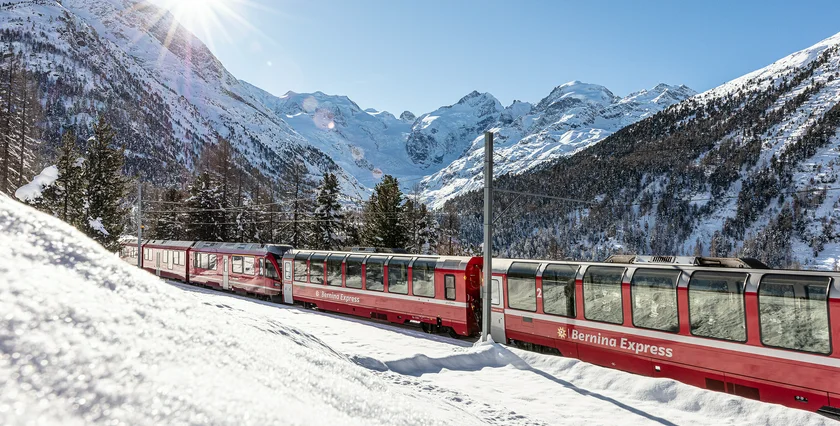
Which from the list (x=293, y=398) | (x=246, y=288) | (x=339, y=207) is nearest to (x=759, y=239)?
(x=339, y=207)

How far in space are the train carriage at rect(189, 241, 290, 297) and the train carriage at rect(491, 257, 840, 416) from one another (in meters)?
15.8

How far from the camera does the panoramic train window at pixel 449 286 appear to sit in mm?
17453

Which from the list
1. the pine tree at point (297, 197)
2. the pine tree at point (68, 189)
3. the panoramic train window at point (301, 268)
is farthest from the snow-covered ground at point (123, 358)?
the pine tree at point (297, 197)

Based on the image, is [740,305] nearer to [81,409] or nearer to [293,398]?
[293,398]

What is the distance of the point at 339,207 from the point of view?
43.0 meters

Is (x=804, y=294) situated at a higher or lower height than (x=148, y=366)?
lower

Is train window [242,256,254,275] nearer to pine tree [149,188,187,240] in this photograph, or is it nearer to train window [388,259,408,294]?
train window [388,259,408,294]

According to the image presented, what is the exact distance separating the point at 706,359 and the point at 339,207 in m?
35.4

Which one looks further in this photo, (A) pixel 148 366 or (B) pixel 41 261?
(B) pixel 41 261

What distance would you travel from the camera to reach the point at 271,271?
26.5 m

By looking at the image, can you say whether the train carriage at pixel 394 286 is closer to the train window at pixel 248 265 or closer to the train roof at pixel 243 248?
the train roof at pixel 243 248

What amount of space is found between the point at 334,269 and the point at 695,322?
15.7 meters

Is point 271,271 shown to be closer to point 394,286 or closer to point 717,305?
point 394,286

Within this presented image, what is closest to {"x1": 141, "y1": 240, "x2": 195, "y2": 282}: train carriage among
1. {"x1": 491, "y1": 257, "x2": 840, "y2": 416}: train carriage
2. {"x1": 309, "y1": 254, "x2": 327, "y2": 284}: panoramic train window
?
{"x1": 309, "y1": 254, "x2": 327, "y2": 284}: panoramic train window
